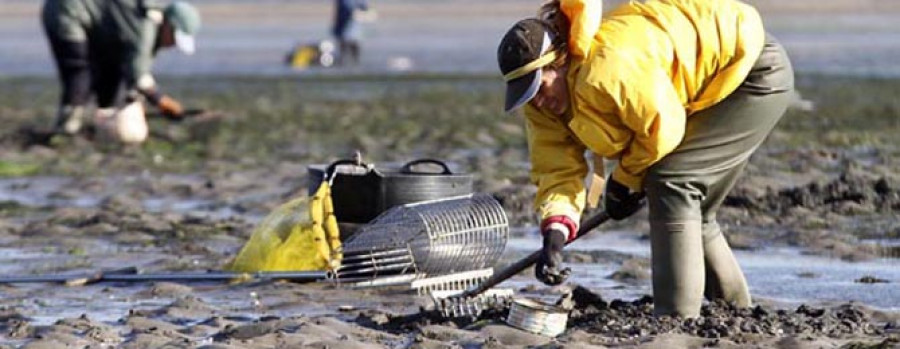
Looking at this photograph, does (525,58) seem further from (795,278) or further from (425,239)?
(795,278)

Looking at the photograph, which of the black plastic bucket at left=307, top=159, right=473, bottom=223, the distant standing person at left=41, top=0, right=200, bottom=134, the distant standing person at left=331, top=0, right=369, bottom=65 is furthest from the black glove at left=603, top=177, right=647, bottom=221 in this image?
the distant standing person at left=331, top=0, right=369, bottom=65

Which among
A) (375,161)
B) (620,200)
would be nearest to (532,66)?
(620,200)

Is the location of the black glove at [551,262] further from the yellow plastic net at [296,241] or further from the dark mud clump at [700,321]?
the yellow plastic net at [296,241]

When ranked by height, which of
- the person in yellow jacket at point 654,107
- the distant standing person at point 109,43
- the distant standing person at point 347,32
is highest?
the person in yellow jacket at point 654,107

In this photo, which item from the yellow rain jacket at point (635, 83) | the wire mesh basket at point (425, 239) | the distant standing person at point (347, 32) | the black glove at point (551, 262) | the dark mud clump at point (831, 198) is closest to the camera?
the yellow rain jacket at point (635, 83)

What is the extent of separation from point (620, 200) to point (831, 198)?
3933mm

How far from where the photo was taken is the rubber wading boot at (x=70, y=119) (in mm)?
16609

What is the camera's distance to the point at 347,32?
29578mm

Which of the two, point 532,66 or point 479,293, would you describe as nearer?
point 532,66

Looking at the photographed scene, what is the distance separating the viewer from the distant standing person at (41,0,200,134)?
16234mm

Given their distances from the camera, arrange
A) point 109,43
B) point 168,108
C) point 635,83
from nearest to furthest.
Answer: point 635,83 < point 109,43 < point 168,108

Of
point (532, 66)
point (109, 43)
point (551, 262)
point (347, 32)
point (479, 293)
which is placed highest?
point (532, 66)

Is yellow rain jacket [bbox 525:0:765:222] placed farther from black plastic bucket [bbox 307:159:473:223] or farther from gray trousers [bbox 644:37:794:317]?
black plastic bucket [bbox 307:159:473:223]

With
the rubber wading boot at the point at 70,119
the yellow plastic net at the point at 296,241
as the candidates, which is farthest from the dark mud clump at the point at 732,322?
the rubber wading boot at the point at 70,119
